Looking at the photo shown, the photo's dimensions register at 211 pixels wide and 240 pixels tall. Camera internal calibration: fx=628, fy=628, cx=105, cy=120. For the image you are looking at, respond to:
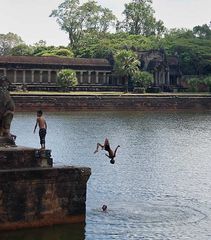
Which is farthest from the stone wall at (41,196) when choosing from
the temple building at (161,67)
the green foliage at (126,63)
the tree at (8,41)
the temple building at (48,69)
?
the tree at (8,41)

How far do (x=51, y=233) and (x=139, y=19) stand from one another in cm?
12579

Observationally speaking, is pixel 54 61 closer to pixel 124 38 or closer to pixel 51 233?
pixel 124 38

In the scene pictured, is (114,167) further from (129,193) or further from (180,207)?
(180,207)

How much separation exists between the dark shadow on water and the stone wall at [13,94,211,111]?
58.1m

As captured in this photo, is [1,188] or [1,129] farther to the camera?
[1,129]

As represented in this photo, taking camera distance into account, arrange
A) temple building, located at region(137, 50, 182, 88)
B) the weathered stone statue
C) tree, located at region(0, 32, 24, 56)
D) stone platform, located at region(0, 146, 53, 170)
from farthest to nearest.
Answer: tree, located at region(0, 32, 24, 56) → temple building, located at region(137, 50, 182, 88) → the weathered stone statue → stone platform, located at region(0, 146, 53, 170)

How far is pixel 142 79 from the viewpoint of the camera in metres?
94.1

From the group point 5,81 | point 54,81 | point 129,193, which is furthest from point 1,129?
point 54,81

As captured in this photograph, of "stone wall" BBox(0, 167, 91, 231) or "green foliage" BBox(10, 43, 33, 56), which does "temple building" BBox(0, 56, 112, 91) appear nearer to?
"green foliage" BBox(10, 43, 33, 56)

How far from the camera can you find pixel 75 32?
435 ft

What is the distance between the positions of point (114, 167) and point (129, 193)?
20.7 feet

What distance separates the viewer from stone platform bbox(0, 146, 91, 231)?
1625cm

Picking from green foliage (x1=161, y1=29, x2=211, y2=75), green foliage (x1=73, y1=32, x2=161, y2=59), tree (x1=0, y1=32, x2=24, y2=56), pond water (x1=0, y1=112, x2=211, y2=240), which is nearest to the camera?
pond water (x1=0, y1=112, x2=211, y2=240)

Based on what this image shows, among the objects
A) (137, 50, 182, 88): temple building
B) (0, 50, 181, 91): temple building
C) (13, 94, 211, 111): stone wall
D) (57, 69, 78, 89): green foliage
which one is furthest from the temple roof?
(13, 94, 211, 111): stone wall
